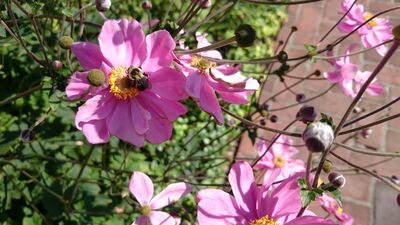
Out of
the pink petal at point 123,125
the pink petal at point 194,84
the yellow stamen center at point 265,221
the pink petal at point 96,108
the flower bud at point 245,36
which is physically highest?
the flower bud at point 245,36

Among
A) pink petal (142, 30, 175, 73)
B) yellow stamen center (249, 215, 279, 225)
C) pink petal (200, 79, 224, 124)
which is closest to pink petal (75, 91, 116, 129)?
pink petal (142, 30, 175, 73)

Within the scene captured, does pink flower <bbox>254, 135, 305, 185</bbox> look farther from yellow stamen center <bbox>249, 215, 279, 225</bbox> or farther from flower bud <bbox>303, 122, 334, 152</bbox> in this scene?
flower bud <bbox>303, 122, 334, 152</bbox>

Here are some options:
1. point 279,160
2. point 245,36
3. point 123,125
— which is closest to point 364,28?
point 279,160

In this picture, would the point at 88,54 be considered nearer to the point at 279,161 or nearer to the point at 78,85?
the point at 78,85

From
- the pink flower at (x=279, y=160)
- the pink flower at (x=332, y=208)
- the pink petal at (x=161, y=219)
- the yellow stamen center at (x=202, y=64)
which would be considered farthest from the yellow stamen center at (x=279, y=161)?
the yellow stamen center at (x=202, y=64)

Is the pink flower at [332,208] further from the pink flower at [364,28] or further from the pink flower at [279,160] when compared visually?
the pink flower at [364,28]

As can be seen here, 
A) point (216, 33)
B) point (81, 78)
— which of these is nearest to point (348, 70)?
point (81, 78)

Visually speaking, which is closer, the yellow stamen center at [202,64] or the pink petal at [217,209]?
the pink petal at [217,209]
